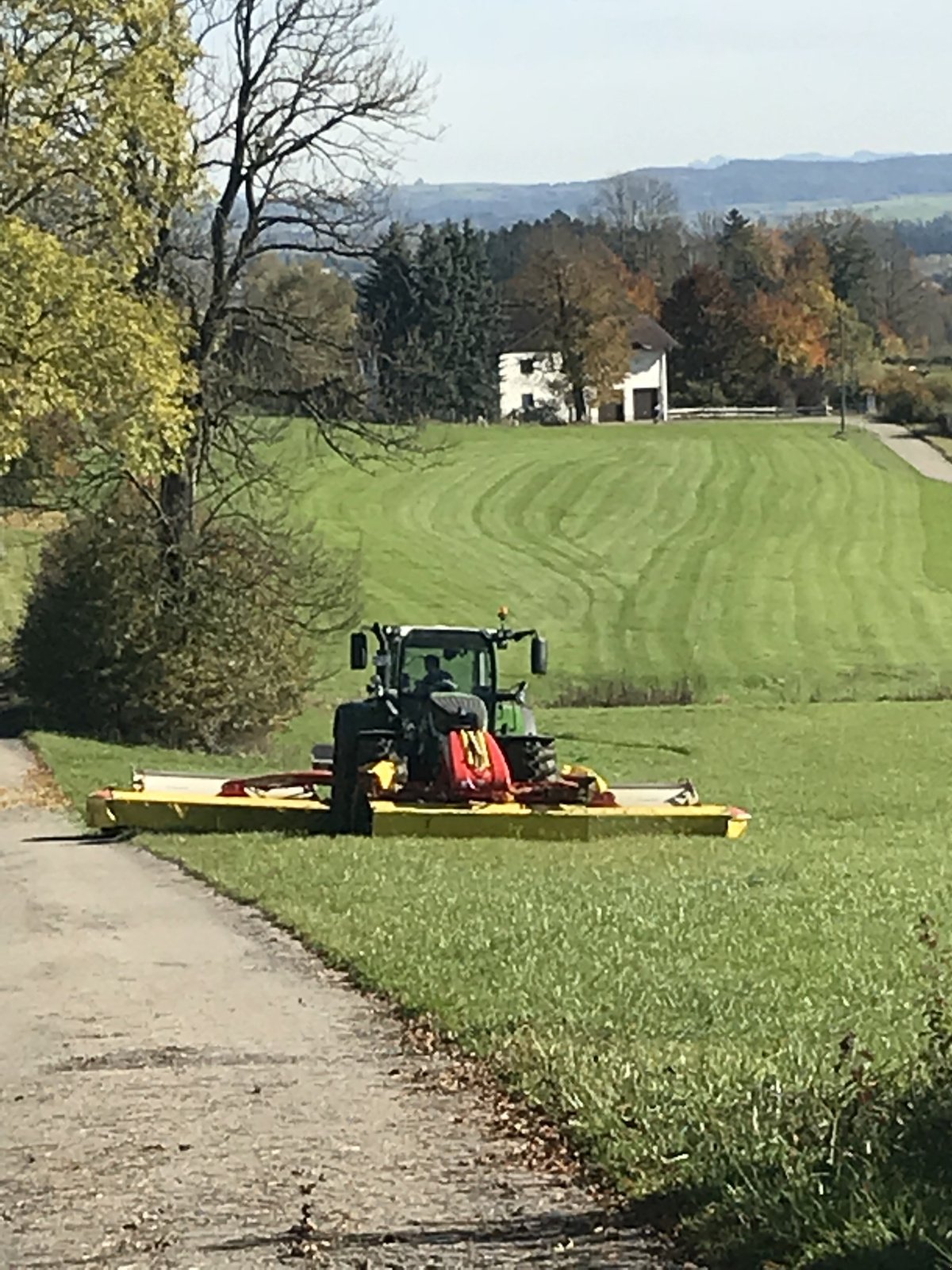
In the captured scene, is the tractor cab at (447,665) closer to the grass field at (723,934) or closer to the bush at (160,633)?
the grass field at (723,934)

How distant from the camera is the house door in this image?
12631cm

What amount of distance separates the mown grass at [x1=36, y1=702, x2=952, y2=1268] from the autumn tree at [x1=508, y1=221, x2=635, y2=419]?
93.2m

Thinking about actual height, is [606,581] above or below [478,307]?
below

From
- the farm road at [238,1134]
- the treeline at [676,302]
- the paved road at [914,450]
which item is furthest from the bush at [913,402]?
the farm road at [238,1134]

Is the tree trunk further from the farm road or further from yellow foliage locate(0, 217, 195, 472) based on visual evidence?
the farm road

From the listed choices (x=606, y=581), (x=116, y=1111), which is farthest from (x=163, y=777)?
(x=606, y=581)

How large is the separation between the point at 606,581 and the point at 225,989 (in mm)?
56577

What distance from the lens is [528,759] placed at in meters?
23.3

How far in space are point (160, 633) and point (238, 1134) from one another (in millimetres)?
27967

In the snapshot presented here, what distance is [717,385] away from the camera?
429ft

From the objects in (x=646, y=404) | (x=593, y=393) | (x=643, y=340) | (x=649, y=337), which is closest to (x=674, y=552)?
(x=593, y=393)

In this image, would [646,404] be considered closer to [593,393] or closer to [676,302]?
[593,393]

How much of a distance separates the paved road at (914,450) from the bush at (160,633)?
59300 mm

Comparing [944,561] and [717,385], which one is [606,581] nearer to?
[944,561]
